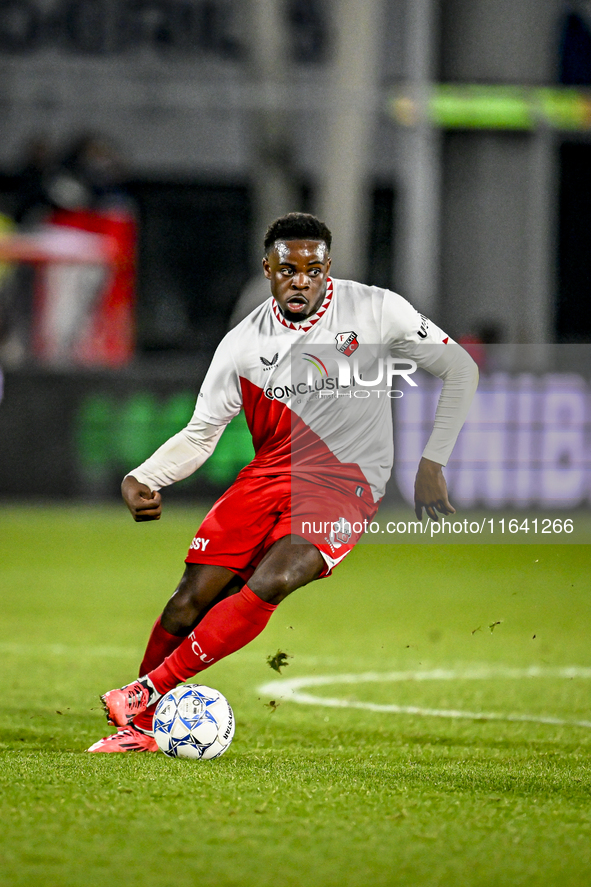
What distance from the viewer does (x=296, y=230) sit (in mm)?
4727

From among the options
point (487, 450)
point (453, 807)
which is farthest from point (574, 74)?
point (453, 807)

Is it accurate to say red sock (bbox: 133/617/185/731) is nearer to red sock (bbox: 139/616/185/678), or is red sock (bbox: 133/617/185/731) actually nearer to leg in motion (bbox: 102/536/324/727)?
red sock (bbox: 139/616/185/678)

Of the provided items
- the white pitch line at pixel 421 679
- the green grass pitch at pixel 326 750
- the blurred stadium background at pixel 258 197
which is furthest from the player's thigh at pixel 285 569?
the blurred stadium background at pixel 258 197

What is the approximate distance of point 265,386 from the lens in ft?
15.9

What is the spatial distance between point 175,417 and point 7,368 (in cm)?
178

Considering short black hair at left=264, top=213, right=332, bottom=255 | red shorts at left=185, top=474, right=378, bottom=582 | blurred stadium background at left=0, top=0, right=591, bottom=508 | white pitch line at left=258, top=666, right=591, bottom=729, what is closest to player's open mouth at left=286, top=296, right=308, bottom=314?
short black hair at left=264, top=213, right=332, bottom=255

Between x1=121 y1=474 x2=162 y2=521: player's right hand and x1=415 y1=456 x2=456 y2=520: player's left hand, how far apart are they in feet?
3.03

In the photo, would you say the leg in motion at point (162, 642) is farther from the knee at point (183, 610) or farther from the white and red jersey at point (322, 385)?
the white and red jersey at point (322, 385)

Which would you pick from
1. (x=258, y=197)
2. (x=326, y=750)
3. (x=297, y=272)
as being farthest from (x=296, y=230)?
(x=258, y=197)

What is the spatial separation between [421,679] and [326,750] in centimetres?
183

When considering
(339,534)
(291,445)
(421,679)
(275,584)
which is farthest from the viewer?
(421,679)

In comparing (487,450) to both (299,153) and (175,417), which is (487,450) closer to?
(175,417)

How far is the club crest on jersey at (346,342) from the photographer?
191 inches

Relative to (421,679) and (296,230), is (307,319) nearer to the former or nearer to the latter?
(296,230)
